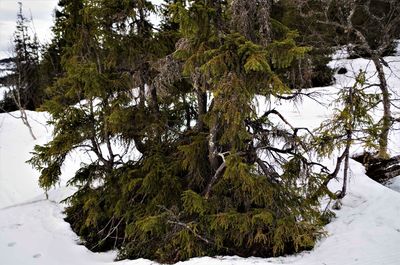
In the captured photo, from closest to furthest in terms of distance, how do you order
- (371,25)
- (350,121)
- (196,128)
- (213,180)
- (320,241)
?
(213,180)
(320,241)
(350,121)
(196,128)
(371,25)

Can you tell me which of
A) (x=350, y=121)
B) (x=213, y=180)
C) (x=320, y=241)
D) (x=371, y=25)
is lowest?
(x=320, y=241)

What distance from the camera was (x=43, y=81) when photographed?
2736cm

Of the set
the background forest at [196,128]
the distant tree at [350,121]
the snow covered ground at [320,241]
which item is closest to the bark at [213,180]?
the background forest at [196,128]

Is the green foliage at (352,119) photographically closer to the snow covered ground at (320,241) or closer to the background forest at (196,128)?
the background forest at (196,128)

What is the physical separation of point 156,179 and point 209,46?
104 inches

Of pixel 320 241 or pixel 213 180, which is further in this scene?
pixel 320 241

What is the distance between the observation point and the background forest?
199 inches

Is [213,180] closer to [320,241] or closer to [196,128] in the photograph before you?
[196,128]

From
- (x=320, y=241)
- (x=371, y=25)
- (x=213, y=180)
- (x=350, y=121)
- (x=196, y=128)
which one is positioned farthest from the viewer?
(x=371, y=25)

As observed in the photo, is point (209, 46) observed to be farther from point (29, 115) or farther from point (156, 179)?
point (29, 115)

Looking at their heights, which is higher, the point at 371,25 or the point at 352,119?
the point at 371,25

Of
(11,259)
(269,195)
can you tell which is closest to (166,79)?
(269,195)

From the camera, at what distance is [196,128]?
22.1ft

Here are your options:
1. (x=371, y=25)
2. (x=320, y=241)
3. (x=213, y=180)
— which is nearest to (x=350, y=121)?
(x=320, y=241)
